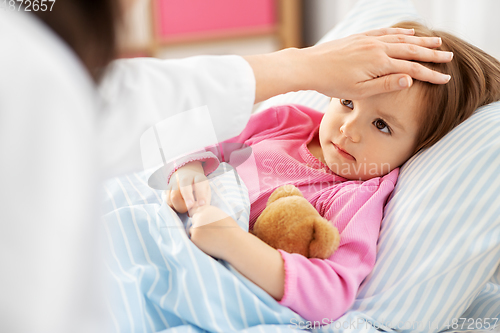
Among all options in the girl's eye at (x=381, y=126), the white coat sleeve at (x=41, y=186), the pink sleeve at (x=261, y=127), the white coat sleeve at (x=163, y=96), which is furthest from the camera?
the pink sleeve at (x=261, y=127)

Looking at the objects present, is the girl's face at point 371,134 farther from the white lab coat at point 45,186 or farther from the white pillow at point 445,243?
the white lab coat at point 45,186

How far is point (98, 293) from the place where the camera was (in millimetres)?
342

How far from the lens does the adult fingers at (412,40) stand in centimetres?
81

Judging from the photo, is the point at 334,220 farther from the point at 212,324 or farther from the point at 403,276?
the point at 212,324

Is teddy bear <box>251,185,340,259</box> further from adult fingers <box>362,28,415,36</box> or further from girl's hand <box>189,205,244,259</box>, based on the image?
adult fingers <box>362,28,415,36</box>

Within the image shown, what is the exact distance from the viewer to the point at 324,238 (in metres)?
0.68

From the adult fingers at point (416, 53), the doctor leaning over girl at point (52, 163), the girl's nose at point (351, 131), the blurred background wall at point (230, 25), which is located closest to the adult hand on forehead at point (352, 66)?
the adult fingers at point (416, 53)

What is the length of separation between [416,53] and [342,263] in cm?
42

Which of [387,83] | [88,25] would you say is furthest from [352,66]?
[88,25]

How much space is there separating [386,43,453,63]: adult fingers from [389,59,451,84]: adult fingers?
2 cm

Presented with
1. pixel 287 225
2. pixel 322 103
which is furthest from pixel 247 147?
pixel 287 225

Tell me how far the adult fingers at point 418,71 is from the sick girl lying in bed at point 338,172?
4 cm

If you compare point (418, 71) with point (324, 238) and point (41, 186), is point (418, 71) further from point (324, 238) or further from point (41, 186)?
point (41, 186)

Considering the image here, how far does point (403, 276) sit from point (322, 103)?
60cm
